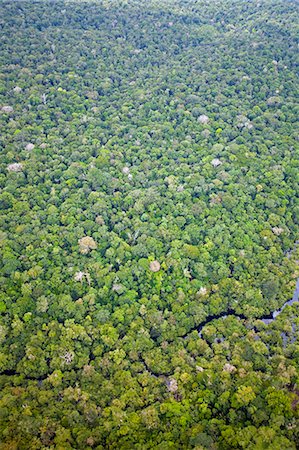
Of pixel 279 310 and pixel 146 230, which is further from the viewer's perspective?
pixel 146 230

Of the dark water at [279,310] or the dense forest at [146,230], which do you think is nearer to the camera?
the dense forest at [146,230]

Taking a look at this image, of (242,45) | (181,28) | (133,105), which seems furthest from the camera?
(181,28)

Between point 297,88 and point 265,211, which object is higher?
point 297,88

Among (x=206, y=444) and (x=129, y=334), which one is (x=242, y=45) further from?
(x=206, y=444)

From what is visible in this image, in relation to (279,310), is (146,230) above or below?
above

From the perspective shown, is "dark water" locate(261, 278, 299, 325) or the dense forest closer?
the dense forest

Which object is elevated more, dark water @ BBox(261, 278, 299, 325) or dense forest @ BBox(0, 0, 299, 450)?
dense forest @ BBox(0, 0, 299, 450)

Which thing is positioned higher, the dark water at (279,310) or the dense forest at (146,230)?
the dense forest at (146,230)

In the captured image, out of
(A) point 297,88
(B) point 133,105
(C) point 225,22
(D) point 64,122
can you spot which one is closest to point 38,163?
(D) point 64,122
